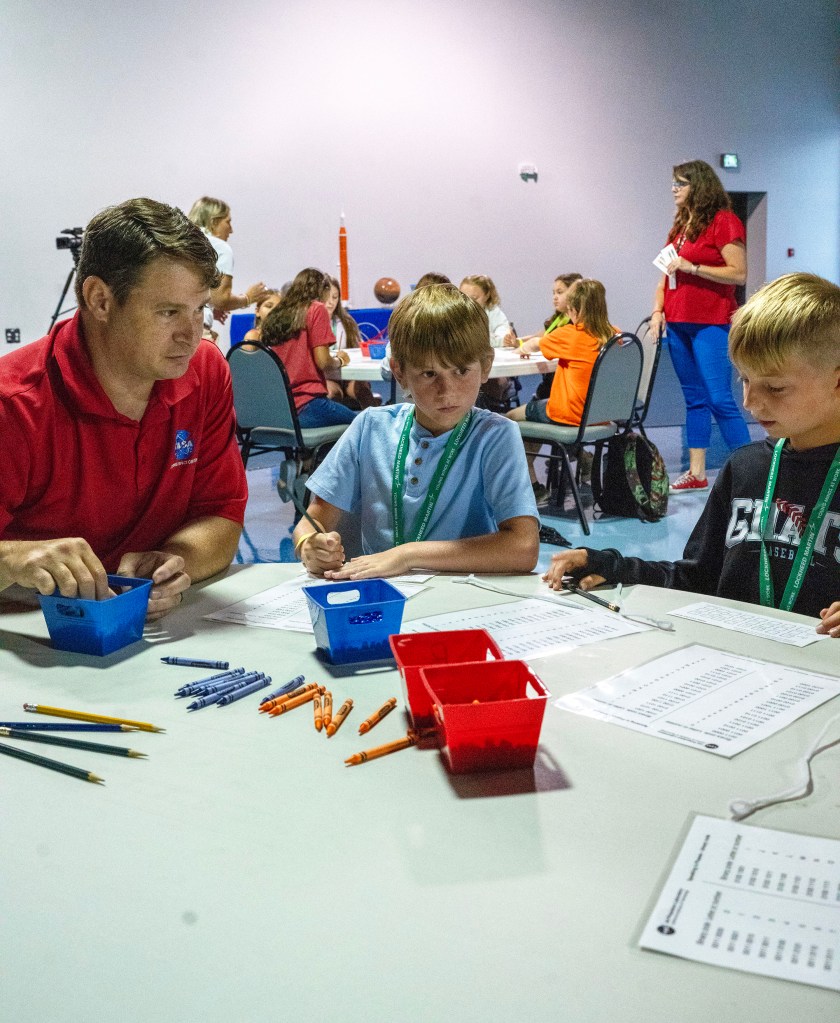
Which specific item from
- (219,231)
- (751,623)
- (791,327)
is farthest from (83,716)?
(219,231)

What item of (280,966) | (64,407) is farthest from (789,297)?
(280,966)

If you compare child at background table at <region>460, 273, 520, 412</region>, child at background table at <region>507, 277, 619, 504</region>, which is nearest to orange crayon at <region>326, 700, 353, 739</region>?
child at background table at <region>507, 277, 619, 504</region>

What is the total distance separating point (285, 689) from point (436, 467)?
84 cm

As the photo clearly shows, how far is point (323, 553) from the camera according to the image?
160 cm

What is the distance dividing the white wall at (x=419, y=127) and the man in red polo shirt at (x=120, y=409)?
5.13 metres

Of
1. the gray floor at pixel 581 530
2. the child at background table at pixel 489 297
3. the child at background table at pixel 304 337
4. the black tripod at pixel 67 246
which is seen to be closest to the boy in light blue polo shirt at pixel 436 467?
the gray floor at pixel 581 530

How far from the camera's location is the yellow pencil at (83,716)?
1.03 metres

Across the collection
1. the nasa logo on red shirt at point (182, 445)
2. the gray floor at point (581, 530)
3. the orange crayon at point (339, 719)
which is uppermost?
the nasa logo on red shirt at point (182, 445)

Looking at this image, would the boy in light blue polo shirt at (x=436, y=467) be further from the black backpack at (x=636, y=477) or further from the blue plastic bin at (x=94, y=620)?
the black backpack at (x=636, y=477)

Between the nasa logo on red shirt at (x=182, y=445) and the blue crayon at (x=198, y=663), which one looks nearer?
the blue crayon at (x=198, y=663)

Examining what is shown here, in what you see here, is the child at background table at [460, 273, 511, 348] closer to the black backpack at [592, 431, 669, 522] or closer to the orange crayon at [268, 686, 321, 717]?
the black backpack at [592, 431, 669, 522]

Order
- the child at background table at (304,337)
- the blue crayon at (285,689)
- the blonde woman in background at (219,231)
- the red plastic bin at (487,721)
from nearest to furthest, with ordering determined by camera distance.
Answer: the red plastic bin at (487,721), the blue crayon at (285,689), the child at background table at (304,337), the blonde woman in background at (219,231)

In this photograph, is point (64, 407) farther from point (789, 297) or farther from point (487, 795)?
point (789, 297)

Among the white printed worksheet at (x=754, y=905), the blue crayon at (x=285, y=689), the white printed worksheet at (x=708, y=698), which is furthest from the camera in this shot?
the blue crayon at (x=285, y=689)
